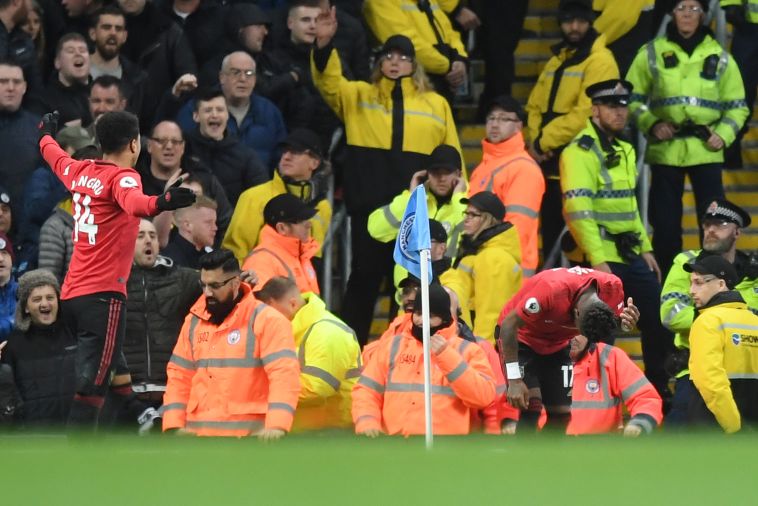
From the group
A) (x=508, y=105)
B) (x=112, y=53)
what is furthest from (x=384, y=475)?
(x=112, y=53)

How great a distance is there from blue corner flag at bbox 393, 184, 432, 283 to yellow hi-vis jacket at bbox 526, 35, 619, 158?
382cm

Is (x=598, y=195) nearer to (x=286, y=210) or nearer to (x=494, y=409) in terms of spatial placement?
(x=286, y=210)

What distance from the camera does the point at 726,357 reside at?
12.2m

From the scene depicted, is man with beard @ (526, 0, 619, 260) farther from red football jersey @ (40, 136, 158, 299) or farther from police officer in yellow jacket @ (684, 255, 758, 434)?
red football jersey @ (40, 136, 158, 299)

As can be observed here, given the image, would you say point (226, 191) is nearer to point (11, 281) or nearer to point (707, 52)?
point (11, 281)

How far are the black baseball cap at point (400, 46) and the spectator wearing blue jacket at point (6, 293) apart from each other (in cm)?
332

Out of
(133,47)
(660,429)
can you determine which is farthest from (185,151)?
(660,429)

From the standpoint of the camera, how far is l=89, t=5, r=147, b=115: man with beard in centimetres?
1480

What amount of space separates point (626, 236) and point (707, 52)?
1.94 metres

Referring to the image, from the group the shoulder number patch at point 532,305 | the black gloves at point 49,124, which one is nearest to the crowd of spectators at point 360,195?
the shoulder number patch at point 532,305

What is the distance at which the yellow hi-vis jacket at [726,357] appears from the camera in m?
12.0

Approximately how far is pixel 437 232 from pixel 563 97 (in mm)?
2600

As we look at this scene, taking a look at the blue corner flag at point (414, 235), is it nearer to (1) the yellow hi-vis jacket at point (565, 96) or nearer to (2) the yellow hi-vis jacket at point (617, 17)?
(1) the yellow hi-vis jacket at point (565, 96)

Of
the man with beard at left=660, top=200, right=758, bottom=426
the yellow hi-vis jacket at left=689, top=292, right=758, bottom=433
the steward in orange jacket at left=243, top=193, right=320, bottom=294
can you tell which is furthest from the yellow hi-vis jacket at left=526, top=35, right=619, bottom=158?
the yellow hi-vis jacket at left=689, top=292, right=758, bottom=433
